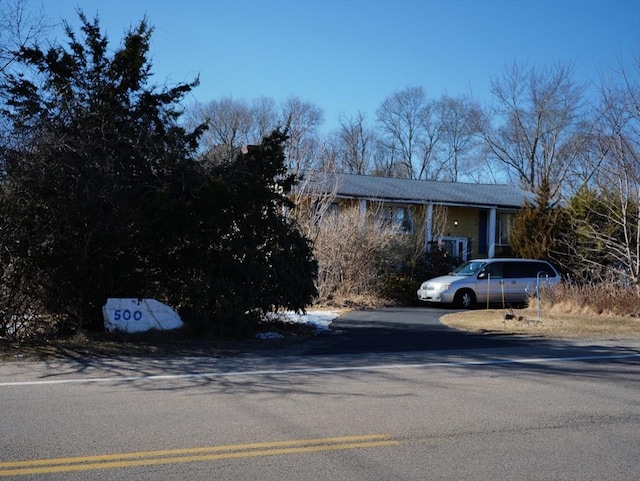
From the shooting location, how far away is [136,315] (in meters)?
13.0

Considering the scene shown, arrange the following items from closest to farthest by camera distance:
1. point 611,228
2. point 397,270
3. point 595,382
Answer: point 595,382 < point 611,228 < point 397,270

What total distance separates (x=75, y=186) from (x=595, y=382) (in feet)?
31.6

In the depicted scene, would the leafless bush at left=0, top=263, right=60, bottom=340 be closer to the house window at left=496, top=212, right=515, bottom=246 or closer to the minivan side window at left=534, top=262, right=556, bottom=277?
the minivan side window at left=534, top=262, right=556, bottom=277

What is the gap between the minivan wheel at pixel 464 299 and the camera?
78.4 feet

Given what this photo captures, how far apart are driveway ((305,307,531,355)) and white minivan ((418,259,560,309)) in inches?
191

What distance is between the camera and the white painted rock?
42.3 ft

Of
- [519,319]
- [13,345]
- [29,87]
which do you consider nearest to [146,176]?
[29,87]

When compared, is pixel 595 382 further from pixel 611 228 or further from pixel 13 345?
pixel 611 228

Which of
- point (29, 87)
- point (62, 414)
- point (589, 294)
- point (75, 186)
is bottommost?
point (62, 414)

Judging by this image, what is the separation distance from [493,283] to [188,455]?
780 inches

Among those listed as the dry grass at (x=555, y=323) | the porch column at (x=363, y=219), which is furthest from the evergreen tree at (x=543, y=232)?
the dry grass at (x=555, y=323)

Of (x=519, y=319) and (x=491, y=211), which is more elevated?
(x=491, y=211)

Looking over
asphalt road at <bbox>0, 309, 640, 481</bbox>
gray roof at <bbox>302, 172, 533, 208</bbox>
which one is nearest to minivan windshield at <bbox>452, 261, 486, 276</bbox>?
gray roof at <bbox>302, 172, 533, 208</bbox>

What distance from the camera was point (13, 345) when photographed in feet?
38.8
